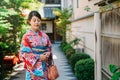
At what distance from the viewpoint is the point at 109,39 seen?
627 cm

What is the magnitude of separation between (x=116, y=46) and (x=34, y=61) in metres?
1.46

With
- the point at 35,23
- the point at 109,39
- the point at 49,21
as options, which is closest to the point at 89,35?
the point at 109,39

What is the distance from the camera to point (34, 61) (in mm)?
5457

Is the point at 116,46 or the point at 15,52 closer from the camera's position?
the point at 116,46

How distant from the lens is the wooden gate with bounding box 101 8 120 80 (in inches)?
227

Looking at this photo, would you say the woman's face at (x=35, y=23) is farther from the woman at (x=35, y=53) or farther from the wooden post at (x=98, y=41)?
the wooden post at (x=98, y=41)

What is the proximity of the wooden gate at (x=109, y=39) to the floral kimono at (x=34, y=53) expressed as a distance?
122 cm

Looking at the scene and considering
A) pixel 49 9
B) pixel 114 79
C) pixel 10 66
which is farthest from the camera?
pixel 49 9

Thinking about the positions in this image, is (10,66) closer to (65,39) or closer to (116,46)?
(116,46)

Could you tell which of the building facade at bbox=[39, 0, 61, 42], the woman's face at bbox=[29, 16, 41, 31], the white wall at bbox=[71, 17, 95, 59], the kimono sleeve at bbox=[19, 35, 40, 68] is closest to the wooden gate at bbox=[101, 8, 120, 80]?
the woman's face at bbox=[29, 16, 41, 31]

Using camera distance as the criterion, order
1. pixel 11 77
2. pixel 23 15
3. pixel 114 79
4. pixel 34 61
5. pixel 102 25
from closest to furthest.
A: pixel 114 79 < pixel 34 61 < pixel 102 25 < pixel 11 77 < pixel 23 15

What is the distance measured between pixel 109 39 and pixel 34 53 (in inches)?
60.6

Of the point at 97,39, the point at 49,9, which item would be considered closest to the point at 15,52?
the point at 97,39

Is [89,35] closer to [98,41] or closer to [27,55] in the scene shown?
[98,41]
